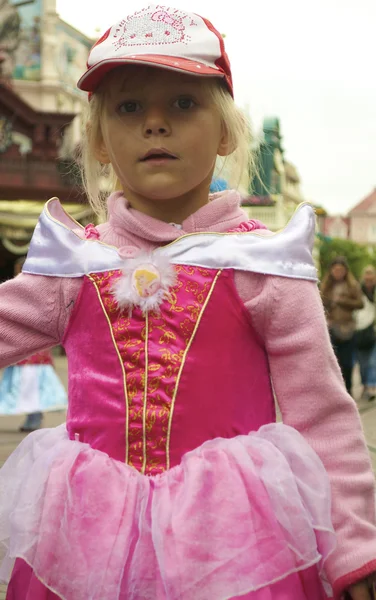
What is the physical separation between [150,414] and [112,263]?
14.5 inches

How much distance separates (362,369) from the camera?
11.7m

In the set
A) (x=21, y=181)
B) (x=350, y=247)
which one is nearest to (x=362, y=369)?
(x=21, y=181)

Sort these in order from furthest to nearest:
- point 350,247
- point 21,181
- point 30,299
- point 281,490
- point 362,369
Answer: point 350,247 < point 21,181 < point 362,369 < point 30,299 < point 281,490

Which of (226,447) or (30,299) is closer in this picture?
(226,447)

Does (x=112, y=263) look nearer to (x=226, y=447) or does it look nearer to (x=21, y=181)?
(x=226, y=447)

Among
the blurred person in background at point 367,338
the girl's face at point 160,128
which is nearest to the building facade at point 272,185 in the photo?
the girl's face at point 160,128

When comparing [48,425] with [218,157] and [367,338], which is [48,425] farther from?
[218,157]

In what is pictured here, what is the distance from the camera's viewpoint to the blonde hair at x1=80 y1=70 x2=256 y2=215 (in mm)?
2139

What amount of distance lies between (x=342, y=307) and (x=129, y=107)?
28.1 ft

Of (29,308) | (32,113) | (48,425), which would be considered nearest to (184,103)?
(29,308)

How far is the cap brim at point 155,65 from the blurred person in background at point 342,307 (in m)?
8.42

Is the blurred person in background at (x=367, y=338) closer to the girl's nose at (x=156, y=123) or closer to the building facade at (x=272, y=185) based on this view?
the building facade at (x=272, y=185)

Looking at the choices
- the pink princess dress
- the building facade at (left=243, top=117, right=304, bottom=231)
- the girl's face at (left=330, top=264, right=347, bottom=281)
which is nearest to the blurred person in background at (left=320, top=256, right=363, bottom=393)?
the girl's face at (left=330, top=264, right=347, bottom=281)

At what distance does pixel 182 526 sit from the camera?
1.86 meters
